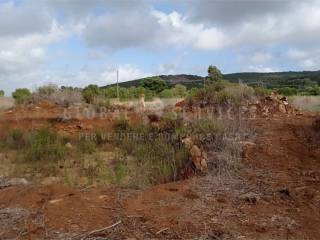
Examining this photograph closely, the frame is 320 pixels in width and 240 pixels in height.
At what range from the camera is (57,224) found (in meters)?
5.86

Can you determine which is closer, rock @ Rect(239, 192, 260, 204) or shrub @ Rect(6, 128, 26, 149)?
rock @ Rect(239, 192, 260, 204)

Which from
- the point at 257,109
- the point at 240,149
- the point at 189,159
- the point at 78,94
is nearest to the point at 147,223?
the point at 189,159

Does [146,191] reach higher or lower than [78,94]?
lower

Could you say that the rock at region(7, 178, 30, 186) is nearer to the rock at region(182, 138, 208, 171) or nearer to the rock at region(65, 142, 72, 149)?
the rock at region(65, 142, 72, 149)

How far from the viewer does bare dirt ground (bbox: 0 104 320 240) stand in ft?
18.2

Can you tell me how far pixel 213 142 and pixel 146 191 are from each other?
8.60 ft

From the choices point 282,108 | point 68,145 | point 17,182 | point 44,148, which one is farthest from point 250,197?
point 282,108

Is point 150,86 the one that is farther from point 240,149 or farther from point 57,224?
point 57,224

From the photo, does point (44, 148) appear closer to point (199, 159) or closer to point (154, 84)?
→ point (199, 159)

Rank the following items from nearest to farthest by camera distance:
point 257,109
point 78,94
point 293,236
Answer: point 293,236 < point 257,109 < point 78,94

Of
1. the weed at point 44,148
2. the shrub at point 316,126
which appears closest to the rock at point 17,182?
the weed at point 44,148

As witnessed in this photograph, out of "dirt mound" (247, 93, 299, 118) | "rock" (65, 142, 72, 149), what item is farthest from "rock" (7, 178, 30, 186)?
"dirt mound" (247, 93, 299, 118)

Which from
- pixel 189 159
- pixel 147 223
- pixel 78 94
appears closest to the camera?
pixel 147 223

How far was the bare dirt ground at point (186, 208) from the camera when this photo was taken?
5.55 m
